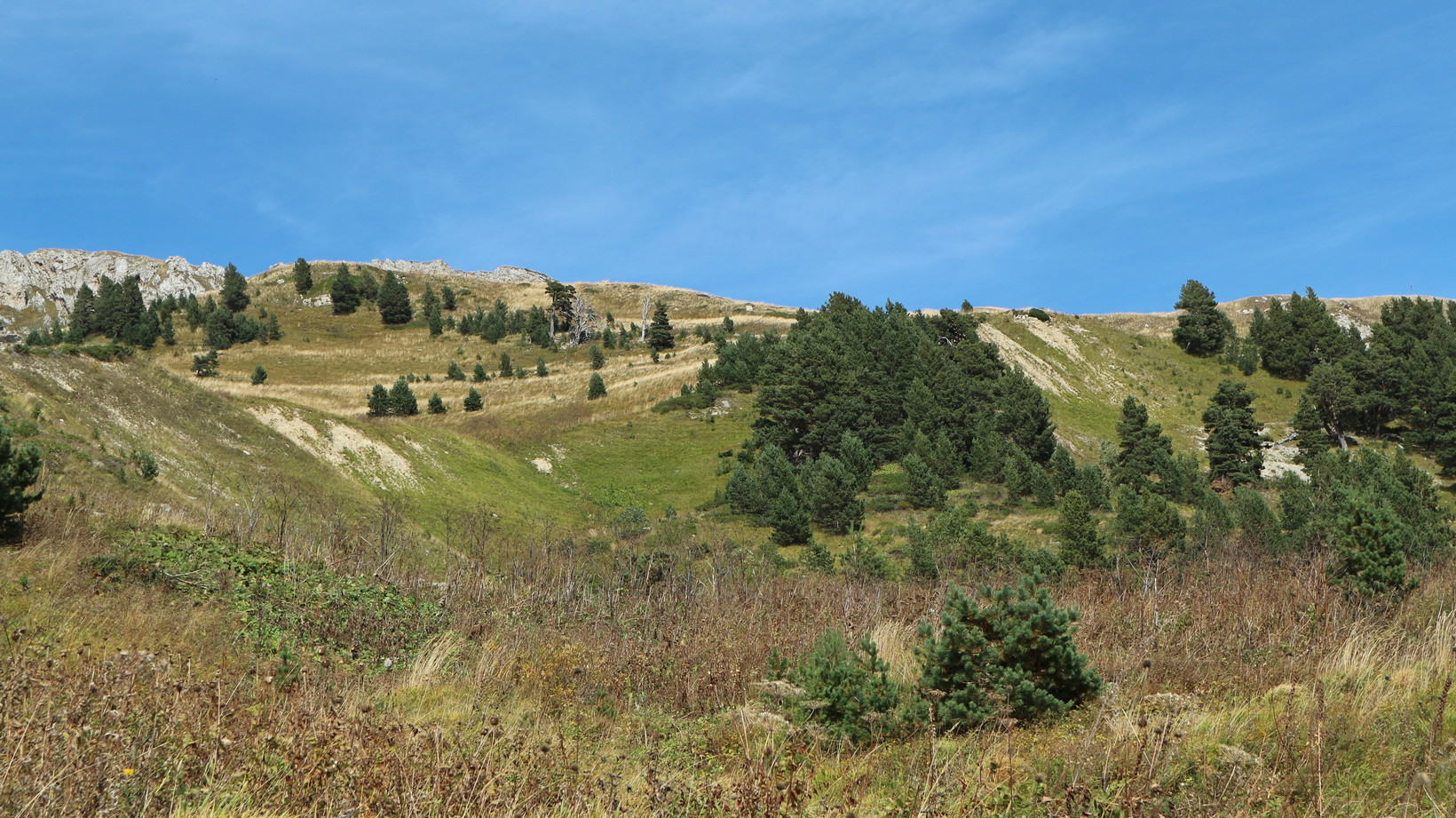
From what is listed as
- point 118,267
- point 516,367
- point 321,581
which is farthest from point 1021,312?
point 118,267

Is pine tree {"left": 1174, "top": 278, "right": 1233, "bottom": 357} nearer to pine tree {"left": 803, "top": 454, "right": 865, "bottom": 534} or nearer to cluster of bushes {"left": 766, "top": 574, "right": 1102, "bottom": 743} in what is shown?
pine tree {"left": 803, "top": 454, "right": 865, "bottom": 534}

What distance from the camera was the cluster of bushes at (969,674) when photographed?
526 centimetres

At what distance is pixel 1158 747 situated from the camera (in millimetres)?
3529

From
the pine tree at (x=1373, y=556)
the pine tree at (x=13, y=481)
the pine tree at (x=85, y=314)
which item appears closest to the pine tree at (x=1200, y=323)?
the pine tree at (x=1373, y=556)

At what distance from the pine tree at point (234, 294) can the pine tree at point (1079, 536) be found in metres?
74.0

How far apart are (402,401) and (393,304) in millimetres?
36428

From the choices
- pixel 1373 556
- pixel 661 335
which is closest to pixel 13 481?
pixel 1373 556

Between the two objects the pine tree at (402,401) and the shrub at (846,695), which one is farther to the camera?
the pine tree at (402,401)

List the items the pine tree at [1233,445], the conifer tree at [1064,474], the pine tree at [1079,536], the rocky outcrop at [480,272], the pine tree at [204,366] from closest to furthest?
the pine tree at [1079,536] < the conifer tree at [1064,474] < the pine tree at [1233,445] < the pine tree at [204,366] < the rocky outcrop at [480,272]

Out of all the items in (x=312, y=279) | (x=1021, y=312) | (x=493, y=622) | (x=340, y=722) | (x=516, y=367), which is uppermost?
(x=312, y=279)

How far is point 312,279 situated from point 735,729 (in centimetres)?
9440

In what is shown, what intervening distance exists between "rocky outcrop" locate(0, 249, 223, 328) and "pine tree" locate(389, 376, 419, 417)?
260ft

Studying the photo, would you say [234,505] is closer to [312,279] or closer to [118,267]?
[312,279]

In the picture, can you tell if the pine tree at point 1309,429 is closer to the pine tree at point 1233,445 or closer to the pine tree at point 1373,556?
the pine tree at point 1233,445
